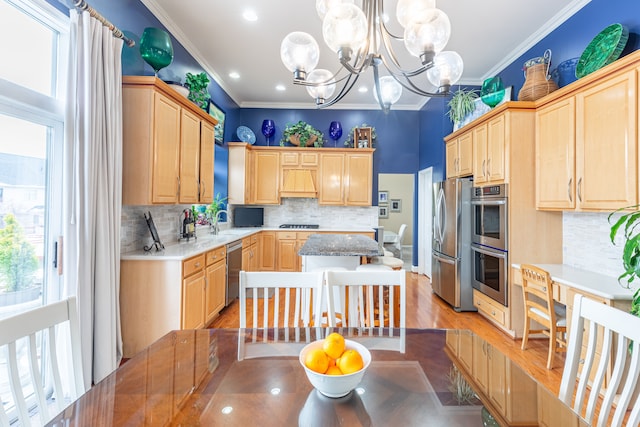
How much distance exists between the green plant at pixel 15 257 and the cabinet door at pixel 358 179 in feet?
14.5

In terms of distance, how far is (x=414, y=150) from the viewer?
598 centimetres

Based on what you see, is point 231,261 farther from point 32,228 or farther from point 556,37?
point 556,37

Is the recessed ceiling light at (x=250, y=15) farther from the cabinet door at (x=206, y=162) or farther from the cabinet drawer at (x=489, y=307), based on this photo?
the cabinet drawer at (x=489, y=307)

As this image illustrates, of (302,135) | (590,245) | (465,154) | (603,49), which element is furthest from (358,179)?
(603,49)

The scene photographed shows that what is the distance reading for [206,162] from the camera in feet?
11.6

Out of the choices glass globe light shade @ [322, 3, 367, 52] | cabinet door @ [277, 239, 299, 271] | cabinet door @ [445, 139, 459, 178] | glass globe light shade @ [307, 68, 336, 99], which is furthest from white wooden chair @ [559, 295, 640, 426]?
cabinet door @ [277, 239, 299, 271]

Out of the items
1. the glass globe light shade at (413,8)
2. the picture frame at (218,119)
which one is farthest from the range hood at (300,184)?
the glass globe light shade at (413,8)

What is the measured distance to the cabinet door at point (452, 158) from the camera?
421 cm

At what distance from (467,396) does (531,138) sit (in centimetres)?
301

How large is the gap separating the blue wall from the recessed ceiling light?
0.89 meters

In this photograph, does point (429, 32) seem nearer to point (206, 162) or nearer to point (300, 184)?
point (206, 162)

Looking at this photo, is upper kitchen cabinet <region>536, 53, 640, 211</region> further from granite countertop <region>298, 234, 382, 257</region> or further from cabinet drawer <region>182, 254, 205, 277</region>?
cabinet drawer <region>182, 254, 205, 277</region>

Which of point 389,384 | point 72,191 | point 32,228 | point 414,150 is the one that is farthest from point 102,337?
point 414,150

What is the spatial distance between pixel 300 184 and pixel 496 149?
3.19 metres
